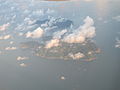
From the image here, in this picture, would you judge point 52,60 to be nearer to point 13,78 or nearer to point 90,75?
point 13,78

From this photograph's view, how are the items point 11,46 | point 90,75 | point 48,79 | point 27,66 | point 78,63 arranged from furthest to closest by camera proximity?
point 11,46
point 27,66
point 78,63
point 48,79
point 90,75

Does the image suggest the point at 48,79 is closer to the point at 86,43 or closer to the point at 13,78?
the point at 13,78

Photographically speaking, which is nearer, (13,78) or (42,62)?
(13,78)

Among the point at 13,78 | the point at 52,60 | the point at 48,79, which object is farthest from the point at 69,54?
the point at 13,78

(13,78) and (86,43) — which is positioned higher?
(86,43)

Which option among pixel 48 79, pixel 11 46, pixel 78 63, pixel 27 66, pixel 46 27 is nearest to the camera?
pixel 48 79

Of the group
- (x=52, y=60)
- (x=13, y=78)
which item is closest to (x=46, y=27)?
(x=52, y=60)
